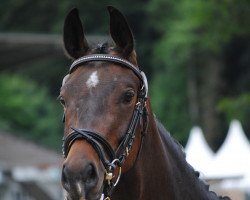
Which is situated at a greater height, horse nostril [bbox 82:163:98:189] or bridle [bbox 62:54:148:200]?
bridle [bbox 62:54:148:200]

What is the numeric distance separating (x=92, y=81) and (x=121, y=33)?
40 cm

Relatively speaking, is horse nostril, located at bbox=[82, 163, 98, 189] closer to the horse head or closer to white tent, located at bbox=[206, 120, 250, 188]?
the horse head

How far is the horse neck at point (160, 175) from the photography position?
536cm

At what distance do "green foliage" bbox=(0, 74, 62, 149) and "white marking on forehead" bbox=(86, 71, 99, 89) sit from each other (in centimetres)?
3262

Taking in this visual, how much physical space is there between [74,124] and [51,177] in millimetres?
17008

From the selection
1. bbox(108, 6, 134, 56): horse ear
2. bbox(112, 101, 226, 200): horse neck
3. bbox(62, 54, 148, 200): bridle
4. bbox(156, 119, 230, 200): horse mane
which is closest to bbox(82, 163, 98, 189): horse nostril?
bbox(62, 54, 148, 200): bridle

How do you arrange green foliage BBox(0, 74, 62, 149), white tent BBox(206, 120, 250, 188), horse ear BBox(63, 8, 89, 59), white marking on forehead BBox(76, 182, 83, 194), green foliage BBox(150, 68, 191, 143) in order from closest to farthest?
white marking on forehead BBox(76, 182, 83, 194)
horse ear BBox(63, 8, 89, 59)
white tent BBox(206, 120, 250, 188)
green foliage BBox(0, 74, 62, 149)
green foliage BBox(150, 68, 191, 143)

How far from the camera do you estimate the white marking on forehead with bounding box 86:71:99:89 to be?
5.20 metres

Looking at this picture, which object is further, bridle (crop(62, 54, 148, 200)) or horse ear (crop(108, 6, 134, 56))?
horse ear (crop(108, 6, 134, 56))

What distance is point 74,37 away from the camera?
18.1 ft

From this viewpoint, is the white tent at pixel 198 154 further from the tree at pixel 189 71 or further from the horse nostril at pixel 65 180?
the tree at pixel 189 71

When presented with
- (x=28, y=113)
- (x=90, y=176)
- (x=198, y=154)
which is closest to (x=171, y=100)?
(x=28, y=113)

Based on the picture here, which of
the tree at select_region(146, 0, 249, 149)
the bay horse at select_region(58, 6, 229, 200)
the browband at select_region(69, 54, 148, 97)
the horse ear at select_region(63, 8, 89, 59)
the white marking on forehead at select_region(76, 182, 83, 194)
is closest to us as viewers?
the white marking on forehead at select_region(76, 182, 83, 194)

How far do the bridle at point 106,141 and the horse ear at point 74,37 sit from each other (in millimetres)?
114
